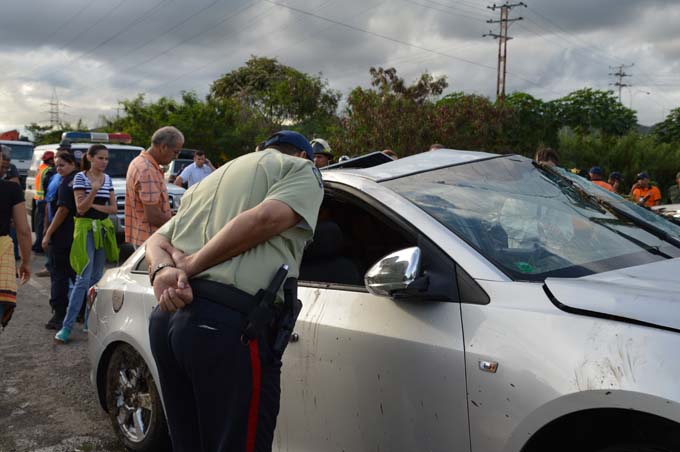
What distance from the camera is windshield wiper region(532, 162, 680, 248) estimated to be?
3.02m

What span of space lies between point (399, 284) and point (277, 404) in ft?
1.96

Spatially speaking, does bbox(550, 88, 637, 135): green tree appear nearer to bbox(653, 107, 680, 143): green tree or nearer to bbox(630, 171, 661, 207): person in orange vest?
bbox(653, 107, 680, 143): green tree

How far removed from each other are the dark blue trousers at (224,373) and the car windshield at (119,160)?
415 inches

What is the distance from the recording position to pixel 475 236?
267cm

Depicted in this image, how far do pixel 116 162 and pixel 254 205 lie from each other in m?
10.8

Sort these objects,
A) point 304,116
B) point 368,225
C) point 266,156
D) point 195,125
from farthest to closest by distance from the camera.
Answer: point 304,116 → point 195,125 → point 368,225 → point 266,156

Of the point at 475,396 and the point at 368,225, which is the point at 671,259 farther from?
the point at 368,225

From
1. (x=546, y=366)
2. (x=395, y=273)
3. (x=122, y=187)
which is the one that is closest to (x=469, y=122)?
(x=122, y=187)

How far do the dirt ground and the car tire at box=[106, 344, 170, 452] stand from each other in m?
0.36

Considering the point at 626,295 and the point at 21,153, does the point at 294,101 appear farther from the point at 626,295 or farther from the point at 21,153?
the point at 626,295

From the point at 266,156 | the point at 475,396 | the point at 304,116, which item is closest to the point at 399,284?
the point at 475,396

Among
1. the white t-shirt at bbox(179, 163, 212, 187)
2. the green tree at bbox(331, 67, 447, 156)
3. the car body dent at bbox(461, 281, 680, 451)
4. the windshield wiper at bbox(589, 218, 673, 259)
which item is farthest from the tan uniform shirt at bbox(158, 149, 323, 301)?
the green tree at bbox(331, 67, 447, 156)

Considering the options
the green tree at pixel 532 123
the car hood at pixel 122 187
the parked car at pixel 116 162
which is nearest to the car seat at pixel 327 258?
the parked car at pixel 116 162

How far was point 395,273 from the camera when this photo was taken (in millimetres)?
2430
